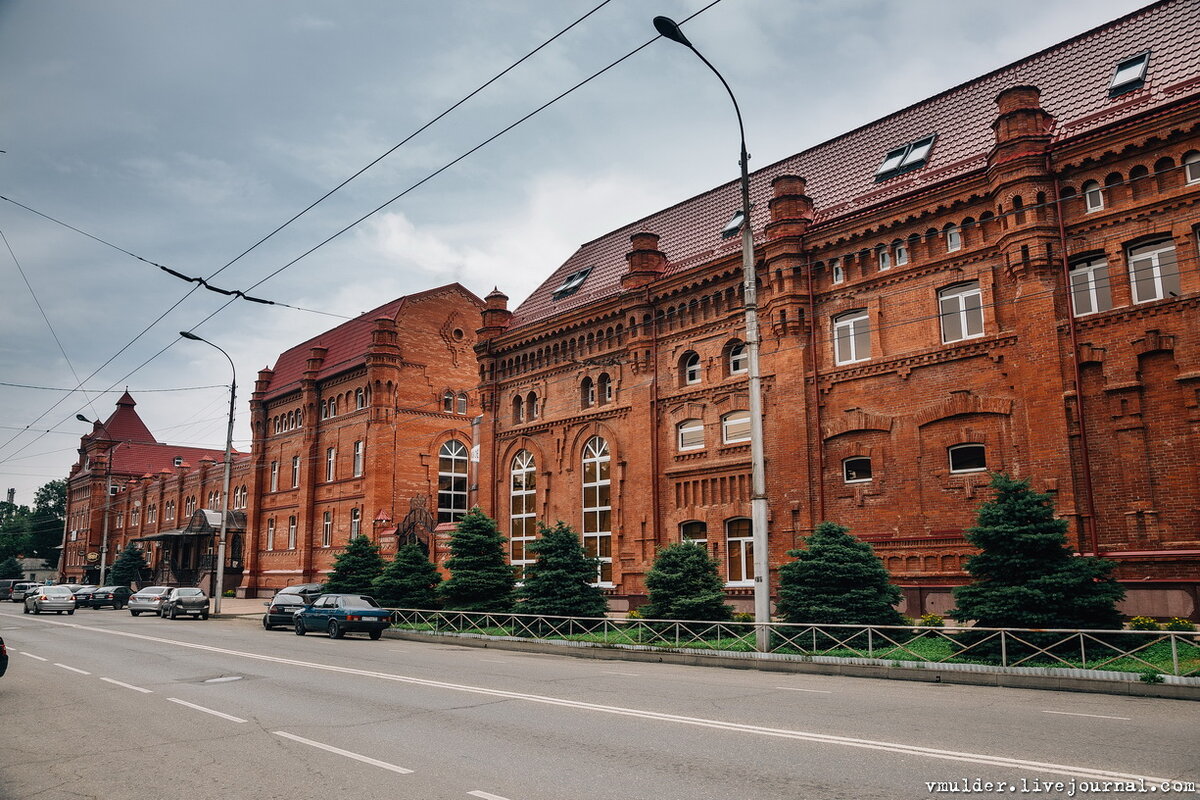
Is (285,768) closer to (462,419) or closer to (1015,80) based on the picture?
(1015,80)

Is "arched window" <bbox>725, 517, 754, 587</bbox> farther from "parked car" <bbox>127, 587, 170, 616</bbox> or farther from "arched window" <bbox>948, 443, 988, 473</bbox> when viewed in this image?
"parked car" <bbox>127, 587, 170, 616</bbox>

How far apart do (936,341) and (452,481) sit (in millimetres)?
30312

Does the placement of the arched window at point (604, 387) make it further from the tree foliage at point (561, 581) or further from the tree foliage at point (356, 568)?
the tree foliage at point (356, 568)

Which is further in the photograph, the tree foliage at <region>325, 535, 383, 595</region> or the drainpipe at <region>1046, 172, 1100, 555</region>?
the tree foliage at <region>325, 535, 383, 595</region>

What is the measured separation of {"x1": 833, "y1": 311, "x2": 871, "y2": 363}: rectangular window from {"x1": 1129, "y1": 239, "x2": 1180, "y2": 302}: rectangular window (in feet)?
20.8

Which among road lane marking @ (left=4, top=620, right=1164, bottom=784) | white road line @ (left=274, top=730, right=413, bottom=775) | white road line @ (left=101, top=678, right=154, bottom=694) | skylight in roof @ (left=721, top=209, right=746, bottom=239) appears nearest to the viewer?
road lane marking @ (left=4, top=620, right=1164, bottom=784)

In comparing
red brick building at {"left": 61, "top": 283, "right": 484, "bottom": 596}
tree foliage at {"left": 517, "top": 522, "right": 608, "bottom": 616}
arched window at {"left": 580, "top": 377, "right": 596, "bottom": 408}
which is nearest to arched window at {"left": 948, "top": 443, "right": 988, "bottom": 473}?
tree foliage at {"left": 517, "top": 522, "right": 608, "bottom": 616}

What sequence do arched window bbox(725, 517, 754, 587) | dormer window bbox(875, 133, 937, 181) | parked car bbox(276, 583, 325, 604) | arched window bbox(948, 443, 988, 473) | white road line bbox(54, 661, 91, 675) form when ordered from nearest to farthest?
white road line bbox(54, 661, 91, 675) < arched window bbox(948, 443, 988, 473) < dormer window bbox(875, 133, 937, 181) < arched window bbox(725, 517, 754, 587) < parked car bbox(276, 583, 325, 604)

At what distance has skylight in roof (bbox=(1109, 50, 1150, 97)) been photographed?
19.7 m

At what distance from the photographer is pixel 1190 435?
1719 cm

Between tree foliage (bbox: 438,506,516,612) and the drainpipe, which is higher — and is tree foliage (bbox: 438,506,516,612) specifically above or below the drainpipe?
below

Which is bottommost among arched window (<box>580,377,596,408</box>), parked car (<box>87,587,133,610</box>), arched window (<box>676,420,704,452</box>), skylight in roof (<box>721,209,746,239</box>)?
parked car (<box>87,587,133,610</box>)

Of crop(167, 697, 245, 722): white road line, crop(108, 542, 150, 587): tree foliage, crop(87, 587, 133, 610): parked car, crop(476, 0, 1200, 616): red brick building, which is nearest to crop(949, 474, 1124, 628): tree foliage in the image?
crop(476, 0, 1200, 616): red brick building

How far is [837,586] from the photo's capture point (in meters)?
17.9
